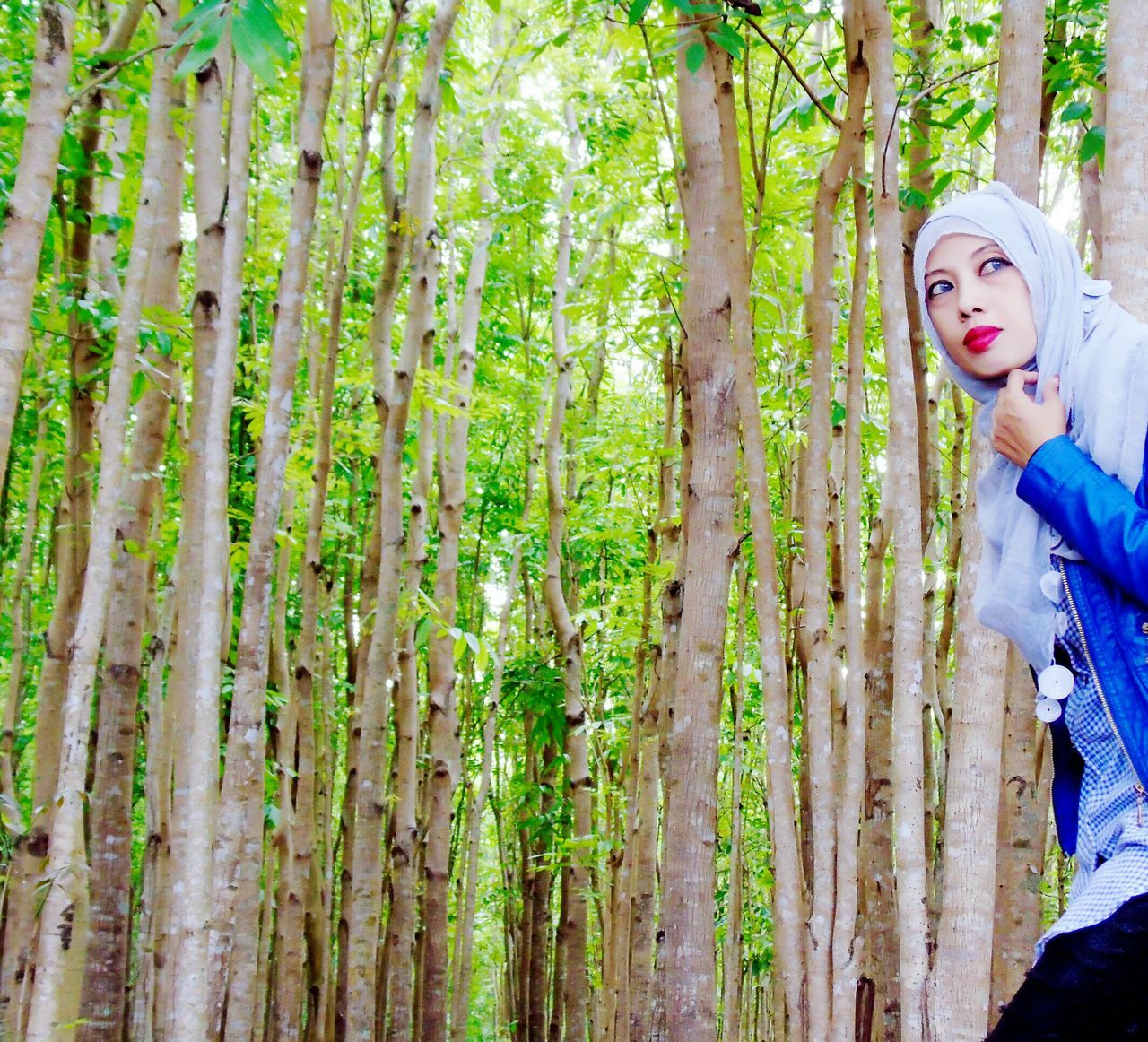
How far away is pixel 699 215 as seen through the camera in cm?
347

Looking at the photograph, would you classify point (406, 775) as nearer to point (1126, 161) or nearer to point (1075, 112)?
point (1075, 112)

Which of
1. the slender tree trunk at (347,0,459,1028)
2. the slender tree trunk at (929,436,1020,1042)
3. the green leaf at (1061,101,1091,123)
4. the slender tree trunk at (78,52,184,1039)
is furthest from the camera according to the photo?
the slender tree trunk at (347,0,459,1028)

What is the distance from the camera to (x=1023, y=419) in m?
1.39

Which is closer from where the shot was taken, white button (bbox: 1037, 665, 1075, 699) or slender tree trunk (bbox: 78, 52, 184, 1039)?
white button (bbox: 1037, 665, 1075, 699)

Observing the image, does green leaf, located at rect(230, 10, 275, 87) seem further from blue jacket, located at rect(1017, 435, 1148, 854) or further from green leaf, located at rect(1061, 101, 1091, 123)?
green leaf, located at rect(1061, 101, 1091, 123)

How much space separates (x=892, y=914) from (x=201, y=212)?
13.0 ft

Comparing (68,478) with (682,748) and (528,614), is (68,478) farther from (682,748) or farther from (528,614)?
(528,614)

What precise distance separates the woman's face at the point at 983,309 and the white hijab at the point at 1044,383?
17 millimetres

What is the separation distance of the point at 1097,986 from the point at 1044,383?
727mm

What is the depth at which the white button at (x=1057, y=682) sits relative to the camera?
1355mm

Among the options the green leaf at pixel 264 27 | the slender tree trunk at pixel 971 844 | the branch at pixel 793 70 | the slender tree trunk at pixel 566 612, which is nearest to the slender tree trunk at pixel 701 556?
the branch at pixel 793 70

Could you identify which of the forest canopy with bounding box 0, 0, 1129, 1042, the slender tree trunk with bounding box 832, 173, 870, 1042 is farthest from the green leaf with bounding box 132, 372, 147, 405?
the slender tree trunk with bounding box 832, 173, 870, 1042

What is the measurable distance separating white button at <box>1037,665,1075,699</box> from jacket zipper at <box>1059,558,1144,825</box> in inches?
1.1

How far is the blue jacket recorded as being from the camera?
125 cm
